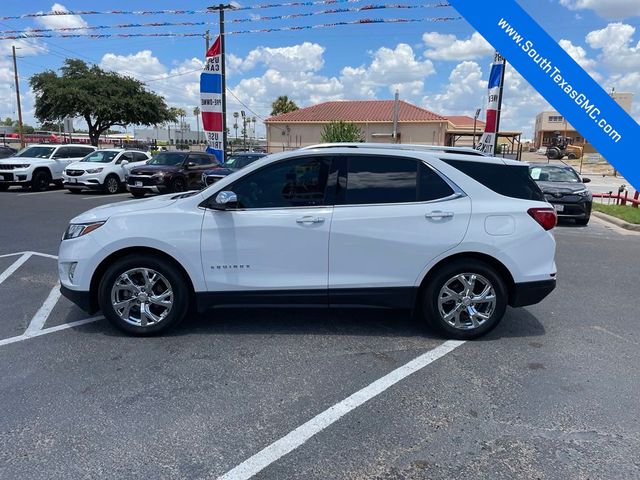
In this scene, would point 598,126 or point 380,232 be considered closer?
point 380,232

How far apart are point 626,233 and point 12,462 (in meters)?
12.0

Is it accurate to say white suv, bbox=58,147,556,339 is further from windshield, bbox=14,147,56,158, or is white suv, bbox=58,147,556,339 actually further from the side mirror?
windshield, bbox=14,147,56,158

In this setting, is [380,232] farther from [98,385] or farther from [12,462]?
[12,462]

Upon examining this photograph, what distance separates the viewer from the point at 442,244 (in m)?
4.29

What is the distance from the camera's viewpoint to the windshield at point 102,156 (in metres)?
18.6

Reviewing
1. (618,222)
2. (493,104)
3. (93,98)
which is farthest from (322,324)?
(93,98)

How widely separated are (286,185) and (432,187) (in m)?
1.30

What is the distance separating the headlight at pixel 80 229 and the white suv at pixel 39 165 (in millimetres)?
16023

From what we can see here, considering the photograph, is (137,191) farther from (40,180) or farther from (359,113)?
(359,113)

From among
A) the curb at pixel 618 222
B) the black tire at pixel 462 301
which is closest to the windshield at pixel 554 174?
the curb at pixel 618 222

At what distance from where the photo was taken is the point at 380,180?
173 inches

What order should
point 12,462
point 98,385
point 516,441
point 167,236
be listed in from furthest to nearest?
1. point 167,236
2. point 98,385
3. point 516,441
4. point 12,462

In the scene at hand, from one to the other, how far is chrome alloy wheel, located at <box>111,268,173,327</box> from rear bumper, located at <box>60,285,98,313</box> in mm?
207

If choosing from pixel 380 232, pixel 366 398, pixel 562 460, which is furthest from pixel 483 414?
pixel 380 232
